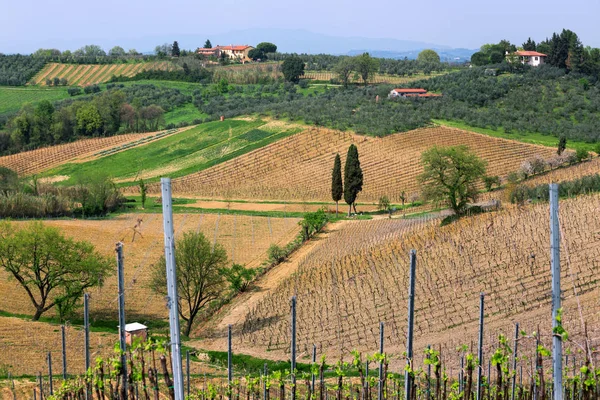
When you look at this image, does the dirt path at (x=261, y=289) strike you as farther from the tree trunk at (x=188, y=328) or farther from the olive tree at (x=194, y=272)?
the olive tree at (x=194, y=272)

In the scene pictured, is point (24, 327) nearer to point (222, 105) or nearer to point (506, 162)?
point (506, 162)

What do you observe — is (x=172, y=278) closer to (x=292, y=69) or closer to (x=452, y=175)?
(x=452, y=175)

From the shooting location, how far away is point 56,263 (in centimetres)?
3045

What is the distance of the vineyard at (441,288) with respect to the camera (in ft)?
77.7

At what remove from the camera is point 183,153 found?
246ft

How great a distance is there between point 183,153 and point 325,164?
1694cm

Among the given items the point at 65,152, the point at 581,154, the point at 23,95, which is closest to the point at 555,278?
the point at 581,154

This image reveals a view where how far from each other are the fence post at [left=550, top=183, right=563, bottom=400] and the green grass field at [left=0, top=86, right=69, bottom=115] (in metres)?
103

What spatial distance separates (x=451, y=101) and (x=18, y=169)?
45.0 m

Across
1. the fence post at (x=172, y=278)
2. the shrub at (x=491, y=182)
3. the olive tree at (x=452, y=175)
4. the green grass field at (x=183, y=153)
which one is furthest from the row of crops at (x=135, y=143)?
the fence post at (x=172, y=278)

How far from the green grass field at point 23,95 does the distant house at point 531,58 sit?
63.6 metres

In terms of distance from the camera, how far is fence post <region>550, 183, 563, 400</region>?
23.5 feet

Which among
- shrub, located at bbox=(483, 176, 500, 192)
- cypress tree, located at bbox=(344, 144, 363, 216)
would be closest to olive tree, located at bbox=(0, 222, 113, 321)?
cypress tree, located at bbox=(344, 144, 363, 216)

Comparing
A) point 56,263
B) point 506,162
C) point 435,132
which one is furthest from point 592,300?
point 435,132
